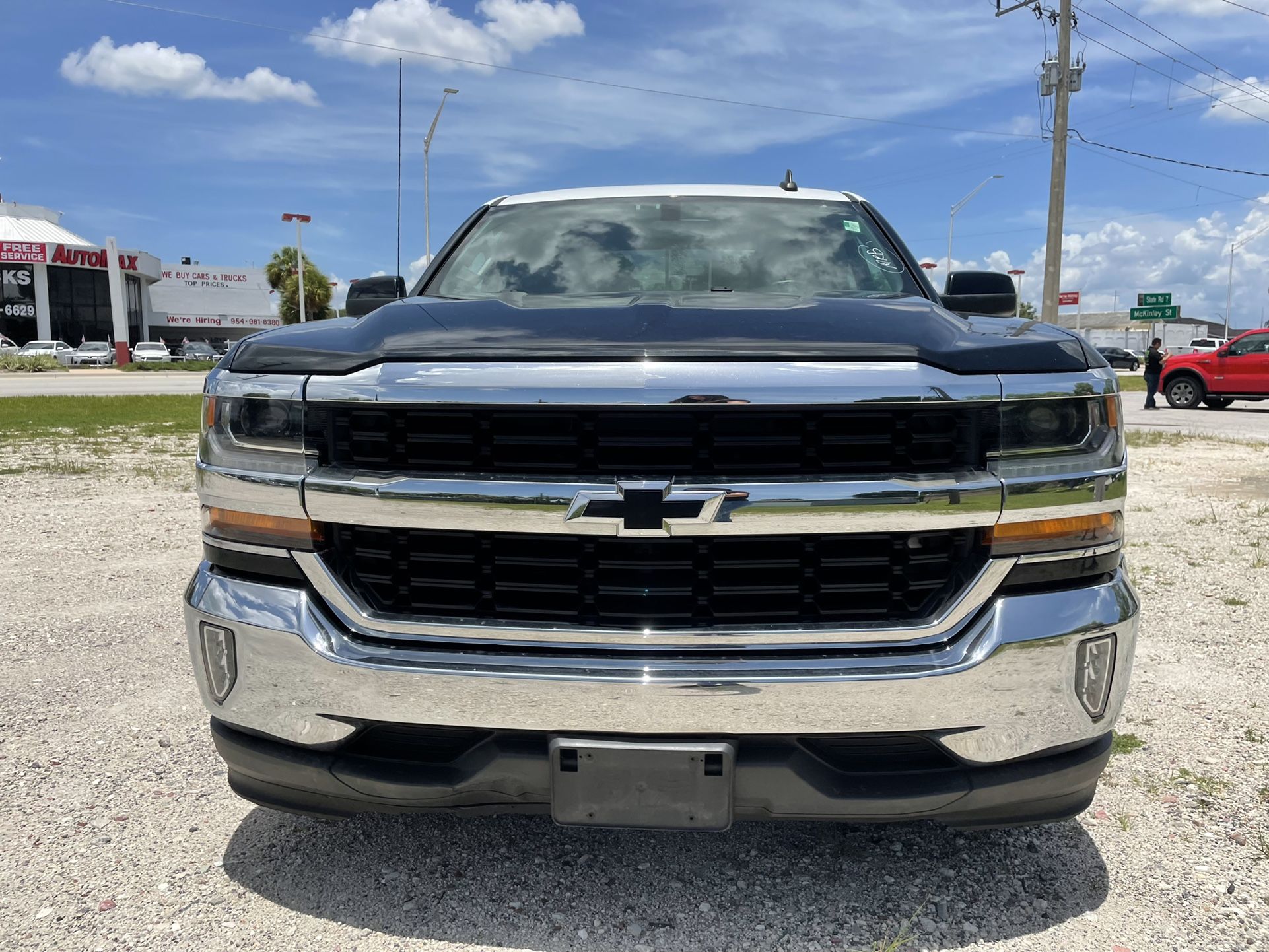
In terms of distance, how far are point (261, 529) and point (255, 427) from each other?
0.73ft

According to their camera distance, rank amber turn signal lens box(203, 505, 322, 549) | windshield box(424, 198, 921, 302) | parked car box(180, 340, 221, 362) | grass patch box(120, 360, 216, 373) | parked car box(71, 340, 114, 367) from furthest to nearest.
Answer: parked car box(180, 340, 221, 362)
parked car box(71, 340, 114, 367)
grass patch box(120, 360, 216, 373)
windshield box(424, 198, 921, 302)
amber turn signal lens box(203, 505, 322, 549)

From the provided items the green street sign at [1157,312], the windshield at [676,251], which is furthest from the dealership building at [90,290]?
the green street sign at [1157,312]

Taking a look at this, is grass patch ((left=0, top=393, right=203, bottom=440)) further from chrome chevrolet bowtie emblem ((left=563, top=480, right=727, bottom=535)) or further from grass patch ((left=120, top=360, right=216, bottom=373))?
grass patch ((left=120, top=360, right=216, bottom=373))

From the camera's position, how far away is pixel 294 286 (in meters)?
57.5

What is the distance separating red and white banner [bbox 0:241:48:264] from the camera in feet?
169

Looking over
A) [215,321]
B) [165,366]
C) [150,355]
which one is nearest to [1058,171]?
[165,366]

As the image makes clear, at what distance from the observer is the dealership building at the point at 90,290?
173 feet

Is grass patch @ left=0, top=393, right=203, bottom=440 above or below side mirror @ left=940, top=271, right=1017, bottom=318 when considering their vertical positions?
below

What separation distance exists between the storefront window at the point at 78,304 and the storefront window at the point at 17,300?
0.97 metres

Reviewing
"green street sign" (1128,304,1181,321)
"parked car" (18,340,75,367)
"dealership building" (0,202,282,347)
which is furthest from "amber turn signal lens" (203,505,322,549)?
"green street sign" (1128,304,1181,321)

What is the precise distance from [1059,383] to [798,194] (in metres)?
2.03

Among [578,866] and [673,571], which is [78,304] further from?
[673,571]

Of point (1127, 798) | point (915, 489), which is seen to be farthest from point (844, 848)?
point (915, 489)

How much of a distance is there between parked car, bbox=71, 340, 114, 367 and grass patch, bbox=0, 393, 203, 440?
28409mm
